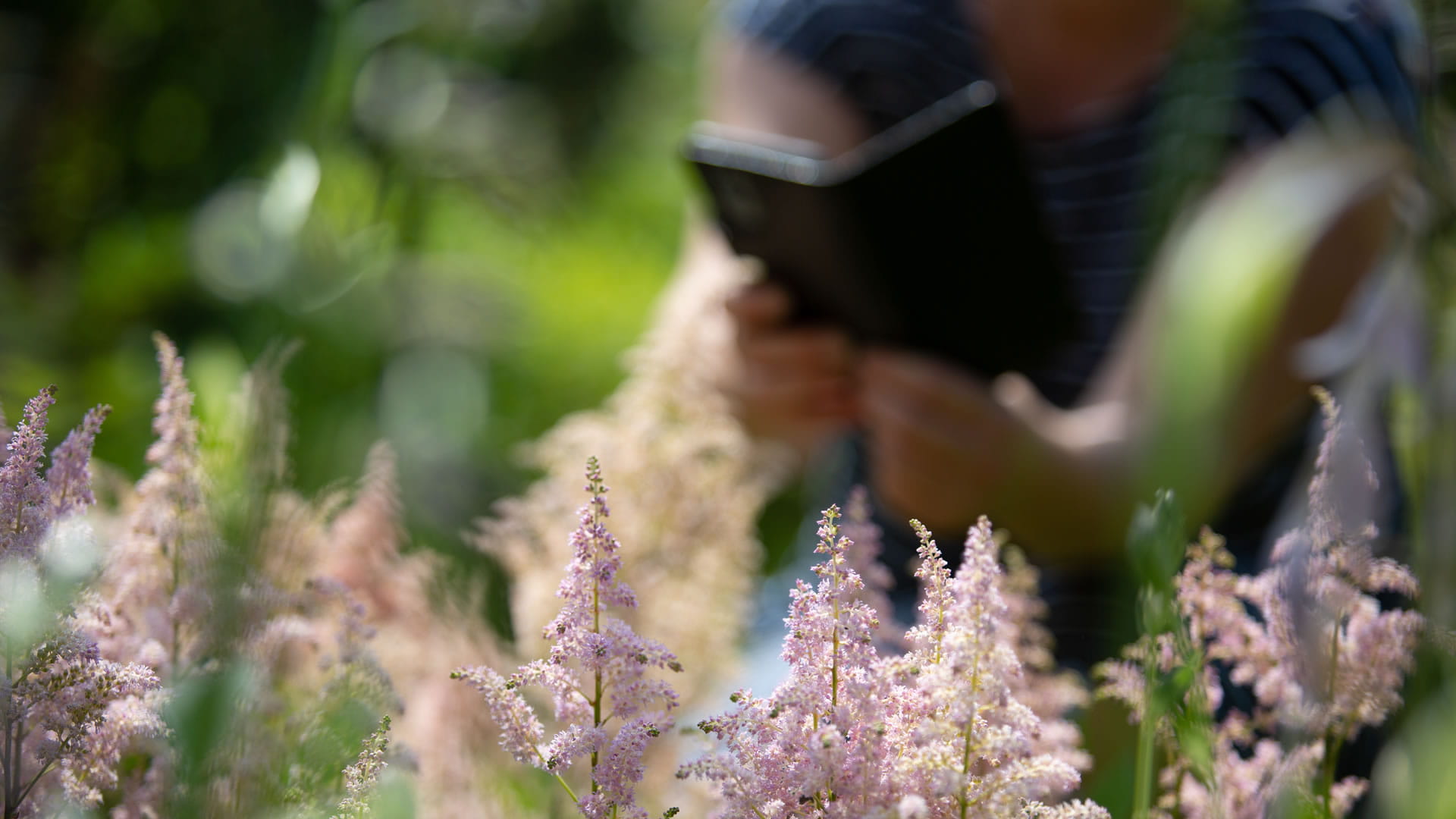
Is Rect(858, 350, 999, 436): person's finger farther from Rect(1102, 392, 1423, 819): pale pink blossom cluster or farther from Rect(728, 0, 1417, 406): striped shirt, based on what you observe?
Rect(1102, 392, 1423, 819): pale pink blossom cluster

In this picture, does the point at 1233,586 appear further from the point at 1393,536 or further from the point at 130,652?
the point at 130,652

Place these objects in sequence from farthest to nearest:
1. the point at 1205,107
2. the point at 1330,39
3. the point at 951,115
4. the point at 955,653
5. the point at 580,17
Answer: the point at 580,17 → the point at 1330,39 → the point at 951,115 → the point at 1205,107 → the point at 955,653

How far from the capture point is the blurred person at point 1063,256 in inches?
34.5

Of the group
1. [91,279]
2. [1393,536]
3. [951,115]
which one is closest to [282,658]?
[1393,536]

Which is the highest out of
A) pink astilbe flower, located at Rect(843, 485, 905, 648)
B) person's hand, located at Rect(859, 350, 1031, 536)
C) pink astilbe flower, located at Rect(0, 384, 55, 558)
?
person's hand, located at Rect(859, 350, 1031, 536)

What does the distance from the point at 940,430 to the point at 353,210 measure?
0.54 m

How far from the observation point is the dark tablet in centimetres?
72

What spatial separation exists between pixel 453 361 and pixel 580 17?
1.66 metres

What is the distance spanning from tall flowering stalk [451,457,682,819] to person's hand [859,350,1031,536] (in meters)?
0.66

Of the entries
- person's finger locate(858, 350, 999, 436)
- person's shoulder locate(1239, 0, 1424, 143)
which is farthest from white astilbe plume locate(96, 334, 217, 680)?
person's shoulder locate(1239, 0, 1424, 143)

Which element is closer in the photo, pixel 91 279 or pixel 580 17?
pixel 91 279

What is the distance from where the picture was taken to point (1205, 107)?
1.08 ft

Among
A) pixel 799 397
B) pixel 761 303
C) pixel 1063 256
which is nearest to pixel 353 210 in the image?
pixel 761 303

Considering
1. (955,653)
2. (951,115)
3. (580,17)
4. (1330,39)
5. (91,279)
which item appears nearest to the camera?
(955,653)
